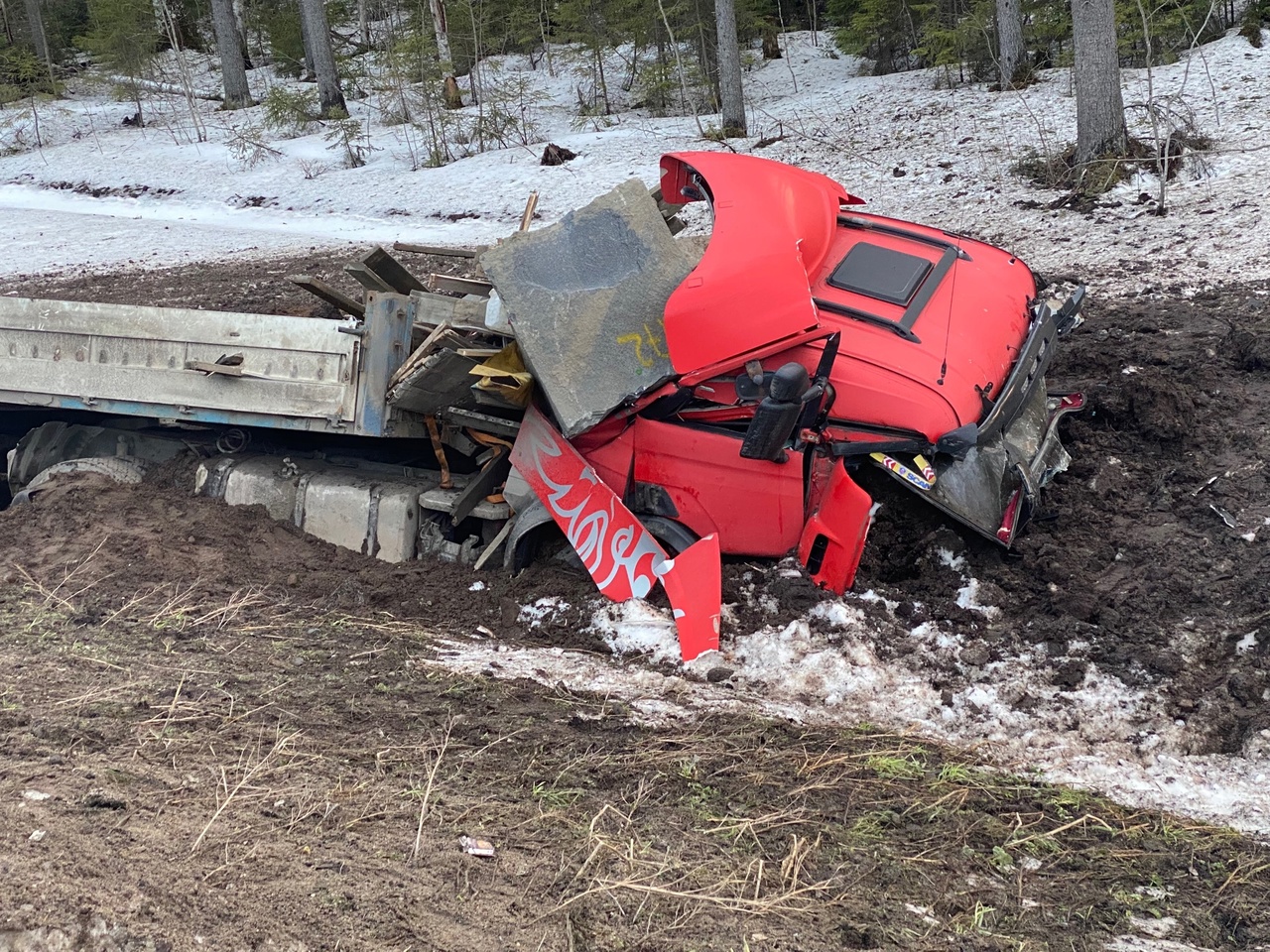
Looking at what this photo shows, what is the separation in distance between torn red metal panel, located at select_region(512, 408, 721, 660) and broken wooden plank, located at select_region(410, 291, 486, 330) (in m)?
0.65

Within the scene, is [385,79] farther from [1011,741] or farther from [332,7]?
[1011,741]

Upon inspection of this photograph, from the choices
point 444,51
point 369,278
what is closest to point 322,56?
point 444,51

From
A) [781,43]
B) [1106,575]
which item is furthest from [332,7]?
[1106,575]

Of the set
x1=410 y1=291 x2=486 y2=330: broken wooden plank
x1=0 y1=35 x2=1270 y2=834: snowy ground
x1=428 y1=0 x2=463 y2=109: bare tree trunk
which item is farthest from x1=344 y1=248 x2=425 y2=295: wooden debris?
x1=428 y1=0 x2=463 y2=109: bare tree trunk

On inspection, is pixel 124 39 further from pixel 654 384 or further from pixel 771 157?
pixel 654 384

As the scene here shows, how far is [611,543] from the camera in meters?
5.02

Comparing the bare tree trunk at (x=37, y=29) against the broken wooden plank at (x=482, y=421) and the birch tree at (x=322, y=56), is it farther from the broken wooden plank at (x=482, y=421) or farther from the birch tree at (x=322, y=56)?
the broken wooden plank at (x=482, y=421)

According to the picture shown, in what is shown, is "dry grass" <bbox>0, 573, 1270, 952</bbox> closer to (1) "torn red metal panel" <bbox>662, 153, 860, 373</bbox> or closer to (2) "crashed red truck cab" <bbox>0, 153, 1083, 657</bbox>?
(2) "crashed red truck cab" <bbox>0, 153, 1083, 657</bbox>

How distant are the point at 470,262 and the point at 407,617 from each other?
7.28 metres

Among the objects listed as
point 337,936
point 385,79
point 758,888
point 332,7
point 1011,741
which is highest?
point 332,7

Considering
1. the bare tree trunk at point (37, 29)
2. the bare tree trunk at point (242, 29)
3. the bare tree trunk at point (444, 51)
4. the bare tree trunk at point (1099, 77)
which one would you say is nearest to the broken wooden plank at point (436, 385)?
the bare tree trunk at point (1099, 77)

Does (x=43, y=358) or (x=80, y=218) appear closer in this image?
(x=43, y=358)

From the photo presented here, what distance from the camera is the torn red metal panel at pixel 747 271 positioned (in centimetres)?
459

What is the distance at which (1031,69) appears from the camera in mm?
15641
